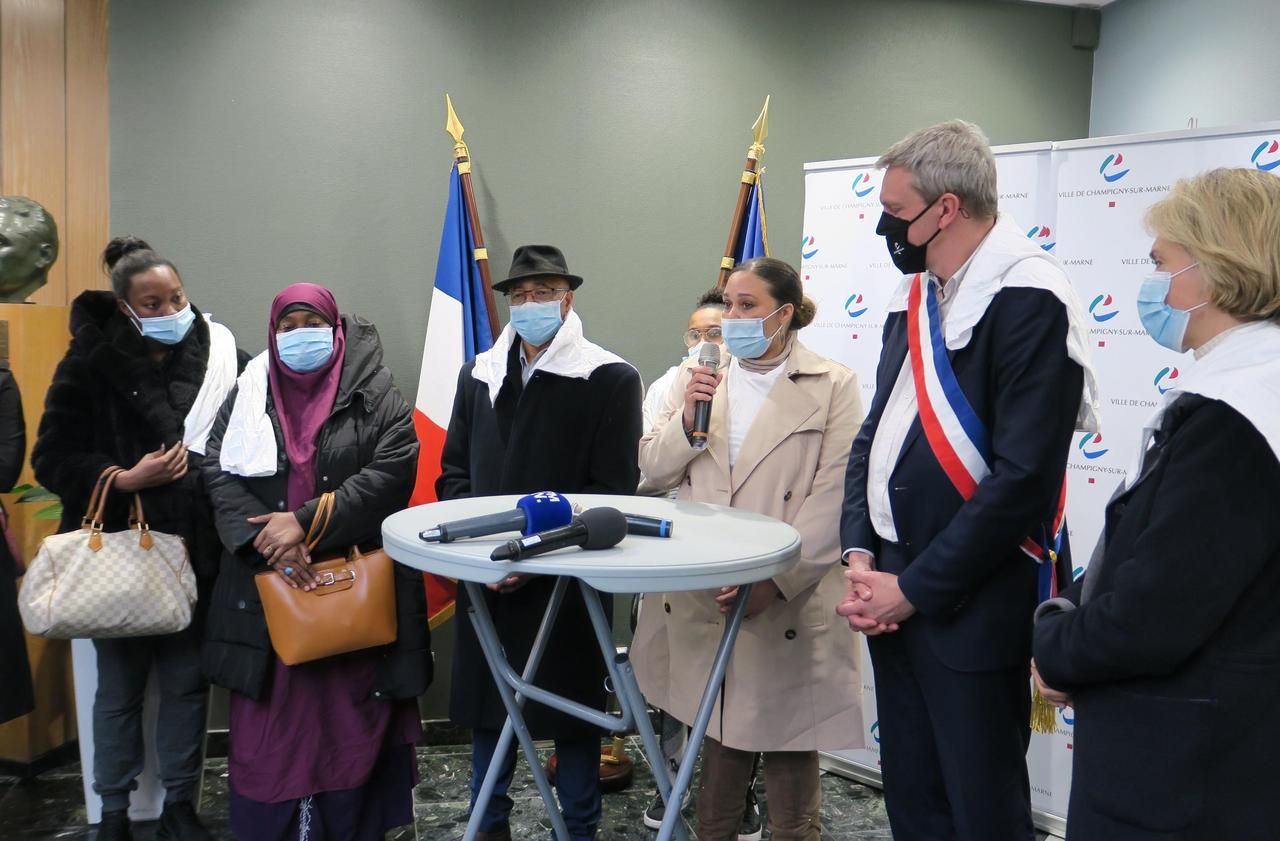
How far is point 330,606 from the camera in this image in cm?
232

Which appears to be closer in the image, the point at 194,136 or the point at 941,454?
the point at 941,454

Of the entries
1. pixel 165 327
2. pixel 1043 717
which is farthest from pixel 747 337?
pixel 165 327

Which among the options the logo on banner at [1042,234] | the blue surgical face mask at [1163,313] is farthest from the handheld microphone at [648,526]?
the logo on banner at [1042,234]

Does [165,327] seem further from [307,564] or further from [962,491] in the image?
[962,491]

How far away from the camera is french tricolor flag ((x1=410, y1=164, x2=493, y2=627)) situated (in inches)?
137

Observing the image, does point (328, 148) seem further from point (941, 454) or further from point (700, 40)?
point (941, 454)

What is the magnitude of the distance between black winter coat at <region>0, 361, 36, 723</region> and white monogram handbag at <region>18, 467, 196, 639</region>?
44cm

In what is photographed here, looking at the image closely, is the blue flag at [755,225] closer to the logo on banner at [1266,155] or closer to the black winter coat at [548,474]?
the black winter coat at [548,474]

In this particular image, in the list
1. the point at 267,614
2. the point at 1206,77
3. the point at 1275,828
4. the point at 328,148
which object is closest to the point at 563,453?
the point at 267,614

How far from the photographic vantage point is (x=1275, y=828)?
1.19m

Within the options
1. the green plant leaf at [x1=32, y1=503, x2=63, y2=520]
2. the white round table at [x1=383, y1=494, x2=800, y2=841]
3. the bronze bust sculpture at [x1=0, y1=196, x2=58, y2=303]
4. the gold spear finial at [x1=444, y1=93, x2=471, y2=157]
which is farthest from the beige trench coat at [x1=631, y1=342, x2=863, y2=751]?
the bronze bust sculpture at [x1=0, y1=196, x2=58, y2=303]

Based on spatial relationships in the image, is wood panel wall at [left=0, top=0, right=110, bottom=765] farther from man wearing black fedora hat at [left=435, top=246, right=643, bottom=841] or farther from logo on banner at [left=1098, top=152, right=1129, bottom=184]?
logo on banner at [left=1098, top=152, right=1129, bottom=184]

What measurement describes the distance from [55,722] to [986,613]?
315 centimetres

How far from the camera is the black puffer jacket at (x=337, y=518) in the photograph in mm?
2398
